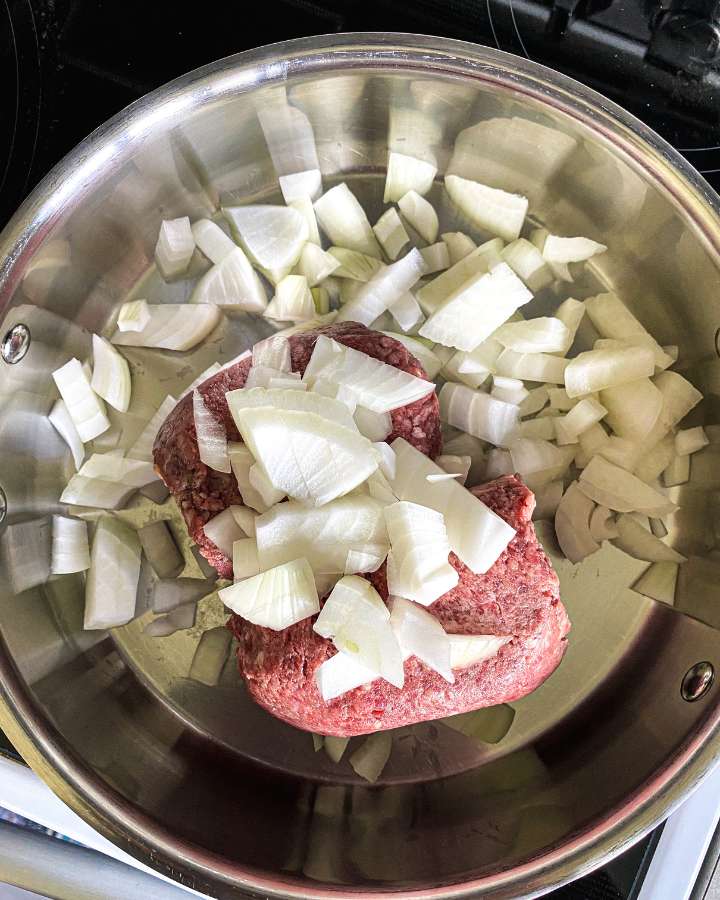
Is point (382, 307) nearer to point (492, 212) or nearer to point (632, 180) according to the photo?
point (492, 212)

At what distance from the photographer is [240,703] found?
144 centimetres

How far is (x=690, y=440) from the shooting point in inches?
54.4

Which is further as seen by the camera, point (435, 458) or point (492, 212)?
point (492, 212)

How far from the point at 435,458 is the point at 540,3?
32.4 inches

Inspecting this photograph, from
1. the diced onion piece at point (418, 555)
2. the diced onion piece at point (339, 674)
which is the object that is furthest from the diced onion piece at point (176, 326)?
the diced onion piece at point (339, 674)

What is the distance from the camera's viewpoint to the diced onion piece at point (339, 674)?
42.9 inches

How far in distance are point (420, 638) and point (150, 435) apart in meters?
0.65

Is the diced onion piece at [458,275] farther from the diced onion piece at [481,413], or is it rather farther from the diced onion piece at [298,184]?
the diced onion piece at [298,184]

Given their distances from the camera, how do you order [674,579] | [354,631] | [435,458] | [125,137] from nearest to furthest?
[354,631] < [125,137] < [435,458] < [674,579]

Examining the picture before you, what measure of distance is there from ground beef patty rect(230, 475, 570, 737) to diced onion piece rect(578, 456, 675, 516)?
0.82 feet

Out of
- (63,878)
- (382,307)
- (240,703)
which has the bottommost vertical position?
(63,878)

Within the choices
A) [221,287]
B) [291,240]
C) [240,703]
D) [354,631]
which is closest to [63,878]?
[240,703]

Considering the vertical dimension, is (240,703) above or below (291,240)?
below

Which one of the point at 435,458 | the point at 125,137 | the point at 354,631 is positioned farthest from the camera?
the point at 435,458
